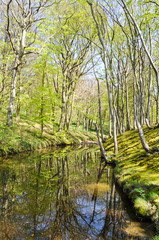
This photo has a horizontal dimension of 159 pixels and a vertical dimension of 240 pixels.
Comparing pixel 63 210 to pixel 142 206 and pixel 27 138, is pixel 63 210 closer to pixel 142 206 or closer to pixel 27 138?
pixel 142 206

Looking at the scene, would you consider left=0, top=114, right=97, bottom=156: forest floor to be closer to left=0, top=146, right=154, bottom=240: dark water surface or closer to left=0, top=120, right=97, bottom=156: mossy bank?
left=0, top=120, right=97, bottom=156: mossy bank

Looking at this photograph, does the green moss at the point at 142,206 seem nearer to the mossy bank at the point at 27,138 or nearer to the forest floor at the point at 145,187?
Answer: the forest floor at the point at 145,187

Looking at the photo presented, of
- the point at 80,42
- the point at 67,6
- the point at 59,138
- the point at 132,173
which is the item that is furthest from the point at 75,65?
the point at 132,173

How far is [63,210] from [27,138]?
13.1 metres

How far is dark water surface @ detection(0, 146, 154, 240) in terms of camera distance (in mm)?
4488

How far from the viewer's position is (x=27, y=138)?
58.8ft

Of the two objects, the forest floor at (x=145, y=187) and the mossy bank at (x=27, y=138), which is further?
the mossy bank at (x=27, y=138)

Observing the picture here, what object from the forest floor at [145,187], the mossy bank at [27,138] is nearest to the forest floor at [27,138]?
the mossy bank at [27,138]

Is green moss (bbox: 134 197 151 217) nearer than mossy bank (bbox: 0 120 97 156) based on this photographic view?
Yes

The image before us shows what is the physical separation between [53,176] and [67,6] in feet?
67.5

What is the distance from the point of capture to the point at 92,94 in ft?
115

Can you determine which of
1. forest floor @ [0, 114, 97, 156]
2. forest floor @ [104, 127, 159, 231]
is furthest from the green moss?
forest floor @ [0, 114, 97, 156]

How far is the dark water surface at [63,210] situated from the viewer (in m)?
4.49

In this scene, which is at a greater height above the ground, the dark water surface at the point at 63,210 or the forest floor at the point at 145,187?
the forest floor at the point at 145,187
